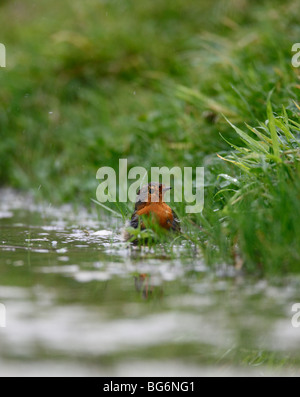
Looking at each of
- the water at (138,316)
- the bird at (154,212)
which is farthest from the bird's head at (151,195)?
the water at (138,316)

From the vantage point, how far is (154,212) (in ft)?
14.8

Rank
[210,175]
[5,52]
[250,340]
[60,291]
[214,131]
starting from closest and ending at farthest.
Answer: [250,340] → [60,291] → [210,175] → [214,131] → [5,52]

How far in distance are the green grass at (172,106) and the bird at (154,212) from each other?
0.13 m

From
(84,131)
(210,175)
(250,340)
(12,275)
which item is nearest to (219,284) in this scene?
(250,340)

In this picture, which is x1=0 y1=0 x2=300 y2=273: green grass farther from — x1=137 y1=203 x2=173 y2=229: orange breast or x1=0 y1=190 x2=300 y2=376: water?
x1=0 y1=190 x2=300 y2=376: water

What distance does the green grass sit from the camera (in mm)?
4047

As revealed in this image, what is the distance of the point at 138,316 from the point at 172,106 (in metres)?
4.61

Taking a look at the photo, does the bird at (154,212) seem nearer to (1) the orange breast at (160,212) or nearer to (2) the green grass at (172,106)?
(1) the orange breast at (160,212)

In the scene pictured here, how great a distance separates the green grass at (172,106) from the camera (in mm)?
4047

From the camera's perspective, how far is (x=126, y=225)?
4801mm

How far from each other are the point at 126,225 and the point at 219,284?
143cm

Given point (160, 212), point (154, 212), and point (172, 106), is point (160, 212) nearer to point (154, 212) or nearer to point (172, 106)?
point (154, 212)
